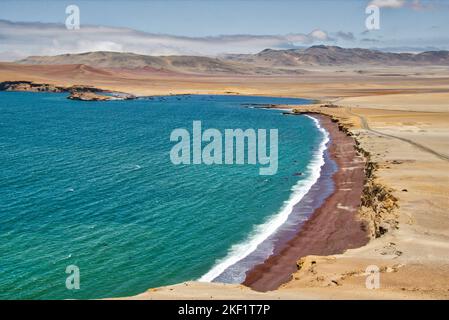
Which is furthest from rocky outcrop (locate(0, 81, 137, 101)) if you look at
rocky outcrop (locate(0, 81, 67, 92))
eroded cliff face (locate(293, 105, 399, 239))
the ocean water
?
eroded cliff face (locate(293, 105, 399, 239))

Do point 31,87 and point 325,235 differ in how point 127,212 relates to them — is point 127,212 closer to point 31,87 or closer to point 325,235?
point 325,235

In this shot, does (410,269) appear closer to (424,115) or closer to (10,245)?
(10,245)

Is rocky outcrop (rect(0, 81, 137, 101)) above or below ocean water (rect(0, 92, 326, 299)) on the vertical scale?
above

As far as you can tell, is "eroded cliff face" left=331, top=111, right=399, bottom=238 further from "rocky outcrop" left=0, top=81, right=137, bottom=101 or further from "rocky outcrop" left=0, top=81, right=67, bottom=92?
"rocky outcrop" left=0, top=81, right=67, bottom=92

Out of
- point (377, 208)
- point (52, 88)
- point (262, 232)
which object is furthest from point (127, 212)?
point (52, 88)

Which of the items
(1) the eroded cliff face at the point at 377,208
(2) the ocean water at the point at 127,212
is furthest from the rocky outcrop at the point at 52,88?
(1) the eroded cliff face at the point at 377,208

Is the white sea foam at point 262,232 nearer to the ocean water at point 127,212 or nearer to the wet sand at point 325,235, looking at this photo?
the ocean water at point 127,212

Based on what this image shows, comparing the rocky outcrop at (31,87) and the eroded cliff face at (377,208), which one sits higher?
the rocky outcrop at (31,87)
